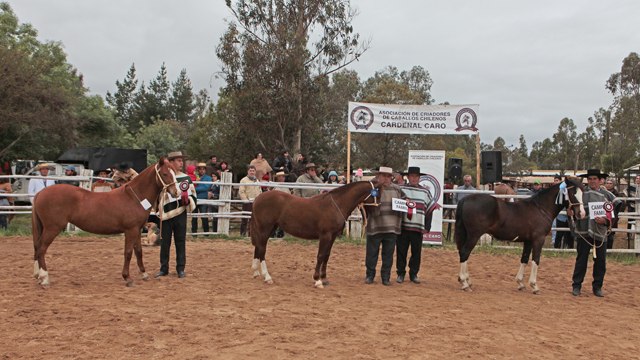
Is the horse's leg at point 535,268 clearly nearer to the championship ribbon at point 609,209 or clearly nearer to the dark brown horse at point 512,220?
the dark brown horse at point 512,220

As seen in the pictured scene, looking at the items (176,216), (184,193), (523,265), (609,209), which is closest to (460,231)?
(523,265)

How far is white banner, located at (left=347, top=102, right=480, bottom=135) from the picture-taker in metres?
10.6

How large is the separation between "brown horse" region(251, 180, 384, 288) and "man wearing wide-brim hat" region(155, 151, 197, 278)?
1089 millimetres

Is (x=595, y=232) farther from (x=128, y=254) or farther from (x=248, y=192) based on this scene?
(x=248, y=192)

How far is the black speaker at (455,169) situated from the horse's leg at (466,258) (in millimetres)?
6474

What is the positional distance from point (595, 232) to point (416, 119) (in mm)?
5146

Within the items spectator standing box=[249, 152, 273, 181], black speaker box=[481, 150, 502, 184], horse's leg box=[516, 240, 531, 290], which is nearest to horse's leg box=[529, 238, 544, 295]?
horse's leg box=[516, 240, 531, 290]

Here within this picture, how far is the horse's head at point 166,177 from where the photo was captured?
6.28 meters

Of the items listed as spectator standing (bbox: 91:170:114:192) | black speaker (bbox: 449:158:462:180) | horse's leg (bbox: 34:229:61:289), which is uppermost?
black speaker (bbox: 449:158:462:180)

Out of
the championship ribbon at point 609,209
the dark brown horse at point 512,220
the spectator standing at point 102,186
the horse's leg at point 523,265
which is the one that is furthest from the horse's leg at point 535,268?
the spectator standing at point 102,186

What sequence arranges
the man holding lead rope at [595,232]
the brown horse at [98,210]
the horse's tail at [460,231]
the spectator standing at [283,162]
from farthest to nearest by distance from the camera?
the spectator standing at [283,162], the horse's tail at [460,231], the man holding lead rope at [595,232], the brown horse at [98,210]

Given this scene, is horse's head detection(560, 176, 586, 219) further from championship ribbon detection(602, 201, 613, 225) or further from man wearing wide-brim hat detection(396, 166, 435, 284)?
man wearing wide-brim hat detection(396, 166, 435, 284)

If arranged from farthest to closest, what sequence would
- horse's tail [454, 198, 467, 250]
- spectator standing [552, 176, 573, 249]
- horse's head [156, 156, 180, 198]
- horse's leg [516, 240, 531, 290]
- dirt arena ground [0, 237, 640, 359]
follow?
spectator standing [552, 176, 573, 249] → horse's tail [454, 198, 467, 250] → horse's leg [516, 240, 531, 290] → horse's head [156, 156, 180, 198] → dirt arena ground [0, 237, 640, 359]

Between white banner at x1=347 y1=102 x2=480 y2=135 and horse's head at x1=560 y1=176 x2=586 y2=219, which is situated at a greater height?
white banner at x1=347 y1=102 x2=480 y2=135
